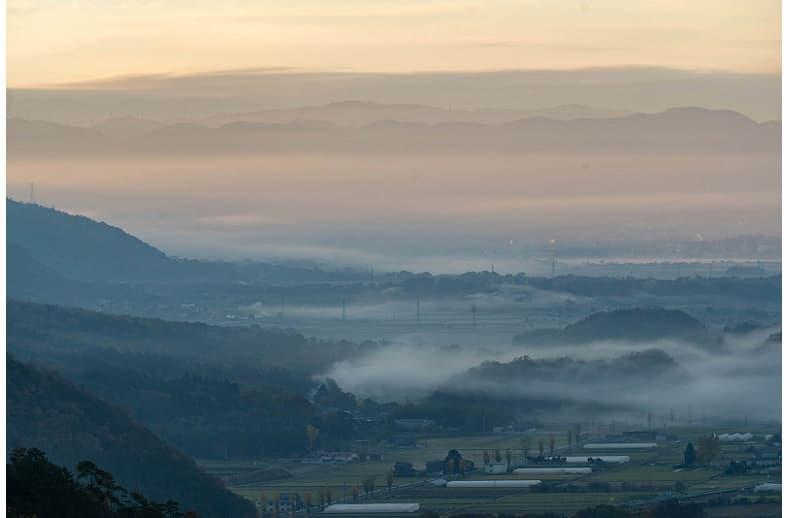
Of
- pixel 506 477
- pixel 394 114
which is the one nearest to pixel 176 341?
pixel 394 114

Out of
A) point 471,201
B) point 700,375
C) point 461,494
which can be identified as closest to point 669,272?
point 700,375

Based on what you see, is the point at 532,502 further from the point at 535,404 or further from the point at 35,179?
the point at 35,179

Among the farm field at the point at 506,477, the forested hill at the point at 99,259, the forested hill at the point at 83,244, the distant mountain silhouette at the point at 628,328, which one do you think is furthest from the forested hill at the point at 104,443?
the distant mountain silhouette at the point at 628,328

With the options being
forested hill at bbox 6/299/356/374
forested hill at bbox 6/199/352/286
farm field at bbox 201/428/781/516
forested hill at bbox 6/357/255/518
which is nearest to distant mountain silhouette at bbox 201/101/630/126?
forested hill at bbox 6/199/352/286

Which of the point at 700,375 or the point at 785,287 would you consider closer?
the point at 785,287

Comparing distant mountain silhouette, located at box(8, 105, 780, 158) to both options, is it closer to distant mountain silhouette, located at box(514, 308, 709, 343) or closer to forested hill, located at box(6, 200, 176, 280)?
forested hill, located at box(6, 200, 176, 280)

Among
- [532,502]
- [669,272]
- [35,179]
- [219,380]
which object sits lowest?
[532,502]
